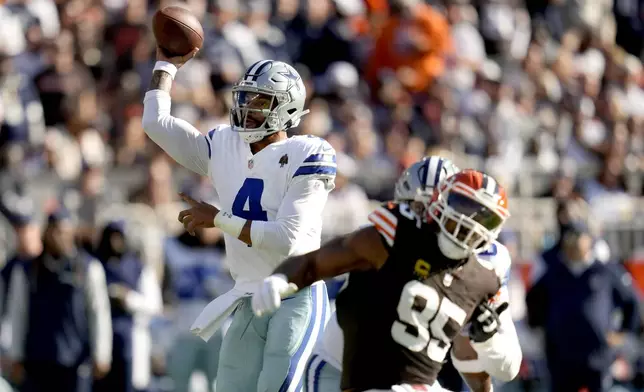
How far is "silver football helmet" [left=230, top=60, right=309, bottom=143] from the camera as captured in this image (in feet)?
19.9

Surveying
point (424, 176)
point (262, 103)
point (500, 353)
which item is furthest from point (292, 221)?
point (500, 353)

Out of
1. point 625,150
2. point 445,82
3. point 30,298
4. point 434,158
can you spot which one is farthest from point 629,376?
point 434,158

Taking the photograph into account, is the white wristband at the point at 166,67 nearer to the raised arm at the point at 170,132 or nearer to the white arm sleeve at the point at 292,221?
the raised arm at the point at 170,132

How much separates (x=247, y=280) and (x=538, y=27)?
10.8 metres

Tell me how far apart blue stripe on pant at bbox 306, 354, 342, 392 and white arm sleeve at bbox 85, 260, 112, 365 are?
14.0ft

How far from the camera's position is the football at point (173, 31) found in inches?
250

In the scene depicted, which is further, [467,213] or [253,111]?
[253,111]

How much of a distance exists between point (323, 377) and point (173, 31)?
1848 millimetres

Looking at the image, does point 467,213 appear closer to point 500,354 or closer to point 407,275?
point 407,275

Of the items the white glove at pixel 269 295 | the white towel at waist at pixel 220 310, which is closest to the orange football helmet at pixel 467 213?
the white glove at pixel 269 295

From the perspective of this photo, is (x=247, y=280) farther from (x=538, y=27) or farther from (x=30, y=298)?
(x=538, y=27)

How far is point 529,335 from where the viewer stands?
10625 millimetres

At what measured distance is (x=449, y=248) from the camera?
16.3 ft

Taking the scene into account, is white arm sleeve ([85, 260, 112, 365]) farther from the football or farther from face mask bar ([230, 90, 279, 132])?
face mask bar ([230, 90, 279, 132])
